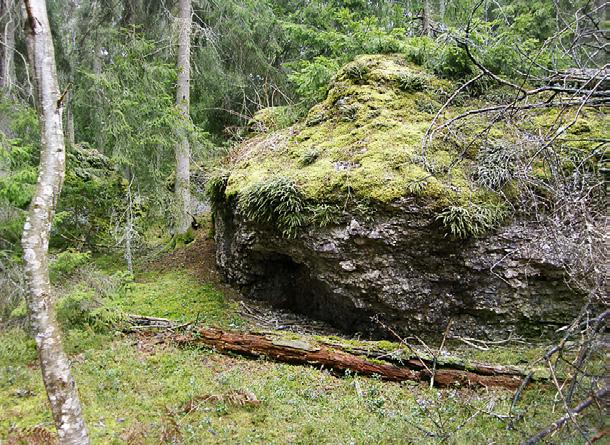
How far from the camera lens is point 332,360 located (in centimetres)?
530

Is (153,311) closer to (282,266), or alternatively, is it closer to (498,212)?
(282,266)

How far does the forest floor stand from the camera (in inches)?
152

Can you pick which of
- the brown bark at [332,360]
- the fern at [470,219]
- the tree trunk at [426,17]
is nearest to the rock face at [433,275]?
the fern at [470,219]

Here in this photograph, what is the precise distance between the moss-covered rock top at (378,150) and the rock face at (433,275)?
1.35ft

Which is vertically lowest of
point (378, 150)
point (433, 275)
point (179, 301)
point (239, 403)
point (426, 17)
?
point (239, 403)

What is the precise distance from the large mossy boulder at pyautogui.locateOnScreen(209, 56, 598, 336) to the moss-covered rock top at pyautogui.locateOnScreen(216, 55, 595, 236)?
0.02 m

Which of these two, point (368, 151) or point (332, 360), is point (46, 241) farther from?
point (368, 151)

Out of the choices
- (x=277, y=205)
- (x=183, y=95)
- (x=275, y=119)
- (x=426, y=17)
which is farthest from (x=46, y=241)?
(x=426, y=17)

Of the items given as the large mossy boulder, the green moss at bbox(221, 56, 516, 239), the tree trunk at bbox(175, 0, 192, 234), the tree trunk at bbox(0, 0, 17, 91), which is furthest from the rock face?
the tree trunk at bbox(0, 0, 17, 91)

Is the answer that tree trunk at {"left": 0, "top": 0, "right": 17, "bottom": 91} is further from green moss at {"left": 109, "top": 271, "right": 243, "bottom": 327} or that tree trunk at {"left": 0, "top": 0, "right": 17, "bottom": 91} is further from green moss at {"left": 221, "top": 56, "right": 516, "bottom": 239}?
green moss at {"left": 221, "top": 56, "right": 516, "bottom": 239}

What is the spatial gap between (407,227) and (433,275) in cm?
86

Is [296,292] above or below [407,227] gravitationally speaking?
below

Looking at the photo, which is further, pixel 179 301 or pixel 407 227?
pixel 179 301

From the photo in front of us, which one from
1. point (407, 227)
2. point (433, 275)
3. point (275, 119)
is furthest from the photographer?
point (275, 119)
